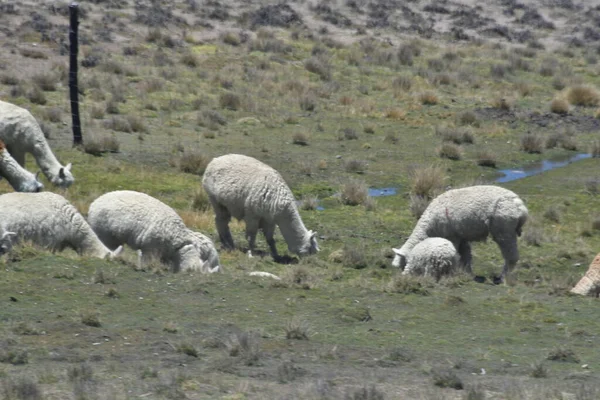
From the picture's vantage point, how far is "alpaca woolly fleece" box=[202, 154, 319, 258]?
680 inches

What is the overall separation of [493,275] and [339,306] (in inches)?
186

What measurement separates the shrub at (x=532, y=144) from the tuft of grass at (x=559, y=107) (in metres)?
6.14

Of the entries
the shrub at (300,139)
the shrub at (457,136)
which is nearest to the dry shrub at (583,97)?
the shrub at (457,136)

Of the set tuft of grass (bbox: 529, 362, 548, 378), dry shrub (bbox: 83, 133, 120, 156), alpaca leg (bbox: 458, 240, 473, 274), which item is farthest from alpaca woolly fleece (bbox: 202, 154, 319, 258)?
dry shrub (bbox: 83, 133, 120, 156)

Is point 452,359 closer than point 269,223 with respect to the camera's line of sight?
Yes

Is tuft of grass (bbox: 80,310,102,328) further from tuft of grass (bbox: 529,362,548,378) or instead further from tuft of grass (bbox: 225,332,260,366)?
tuft of grass (bbox: 529,362,548,378)

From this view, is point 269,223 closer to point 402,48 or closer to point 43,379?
point 43,379

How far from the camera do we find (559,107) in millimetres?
36250

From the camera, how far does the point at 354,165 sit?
26172 mm

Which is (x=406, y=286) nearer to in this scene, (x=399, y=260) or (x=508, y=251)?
(x=399, y=260)

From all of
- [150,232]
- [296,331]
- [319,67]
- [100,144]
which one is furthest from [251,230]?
[319,67]

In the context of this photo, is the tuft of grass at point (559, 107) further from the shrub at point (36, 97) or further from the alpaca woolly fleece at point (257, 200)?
the alpaca woolly fleece at point (257, 200)

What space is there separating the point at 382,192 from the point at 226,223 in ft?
22.5

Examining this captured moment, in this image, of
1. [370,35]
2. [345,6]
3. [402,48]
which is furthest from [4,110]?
[345,6]
